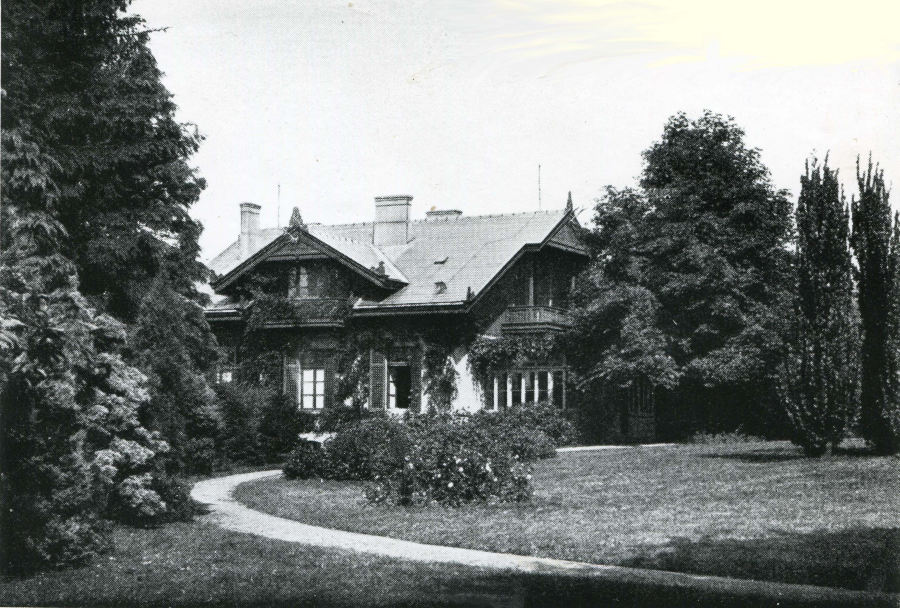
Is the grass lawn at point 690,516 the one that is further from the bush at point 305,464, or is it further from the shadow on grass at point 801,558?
the bush at point 305,464

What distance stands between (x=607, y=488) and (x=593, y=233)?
13.7 metres

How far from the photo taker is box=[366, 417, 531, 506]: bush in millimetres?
15164

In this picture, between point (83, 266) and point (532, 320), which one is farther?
point (532, 320)

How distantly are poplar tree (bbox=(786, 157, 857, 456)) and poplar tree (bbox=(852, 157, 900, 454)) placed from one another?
0.88ft

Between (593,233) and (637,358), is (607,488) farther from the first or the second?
(593,233)

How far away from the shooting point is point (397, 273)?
29234 millimetres

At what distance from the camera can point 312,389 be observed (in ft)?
94.9

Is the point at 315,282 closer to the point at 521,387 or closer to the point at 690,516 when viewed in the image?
the point at 521,387

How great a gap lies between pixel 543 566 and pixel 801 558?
273cm

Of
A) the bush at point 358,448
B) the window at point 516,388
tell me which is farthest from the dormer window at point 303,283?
the bush at point 358,448

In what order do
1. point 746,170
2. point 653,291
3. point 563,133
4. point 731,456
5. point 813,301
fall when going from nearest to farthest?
1. point 563,133
2. point 813,301
3. point 731,456
4. point 746,170
5. point 653,291

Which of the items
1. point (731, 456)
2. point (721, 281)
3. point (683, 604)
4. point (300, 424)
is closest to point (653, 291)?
point (721, 281)

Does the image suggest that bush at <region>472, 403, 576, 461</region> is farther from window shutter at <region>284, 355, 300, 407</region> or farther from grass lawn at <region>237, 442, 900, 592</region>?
window shutter at <region>284, 355, 300, 407</region>

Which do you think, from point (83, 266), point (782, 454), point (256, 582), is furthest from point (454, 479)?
point (782, 454)
